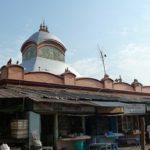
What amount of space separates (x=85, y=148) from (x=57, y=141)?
1.76m

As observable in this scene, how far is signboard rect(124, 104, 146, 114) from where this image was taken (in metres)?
20.4

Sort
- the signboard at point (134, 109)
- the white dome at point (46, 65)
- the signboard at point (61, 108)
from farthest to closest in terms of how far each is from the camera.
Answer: the white dome at point (46, 65) < the signboard at point (134, 109) < the signboard at point (61, 108)

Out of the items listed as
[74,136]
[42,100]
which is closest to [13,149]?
[42,100]

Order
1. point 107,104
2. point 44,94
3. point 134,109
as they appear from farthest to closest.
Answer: point 134,109, point 107,104, point 44,94

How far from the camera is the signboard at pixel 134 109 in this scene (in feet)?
66.9

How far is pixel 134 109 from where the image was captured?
69.2 ft

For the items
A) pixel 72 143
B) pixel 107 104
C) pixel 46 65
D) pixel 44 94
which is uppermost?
pixel 46 65

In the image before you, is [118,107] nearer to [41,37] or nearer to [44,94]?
[44,94]

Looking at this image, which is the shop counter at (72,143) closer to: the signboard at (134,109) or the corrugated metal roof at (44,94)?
the corrugated metal roof at (44,94)

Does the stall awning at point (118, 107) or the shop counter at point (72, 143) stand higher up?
the stall awning at point (118, 107)

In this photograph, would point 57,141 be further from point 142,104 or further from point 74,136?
point 142,104

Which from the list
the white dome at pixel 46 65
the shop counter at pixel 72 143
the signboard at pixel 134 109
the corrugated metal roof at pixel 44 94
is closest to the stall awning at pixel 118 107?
the signboard at pixel 134 109

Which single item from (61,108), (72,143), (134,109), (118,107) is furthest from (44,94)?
(134,109)

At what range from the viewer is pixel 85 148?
17938 mm
